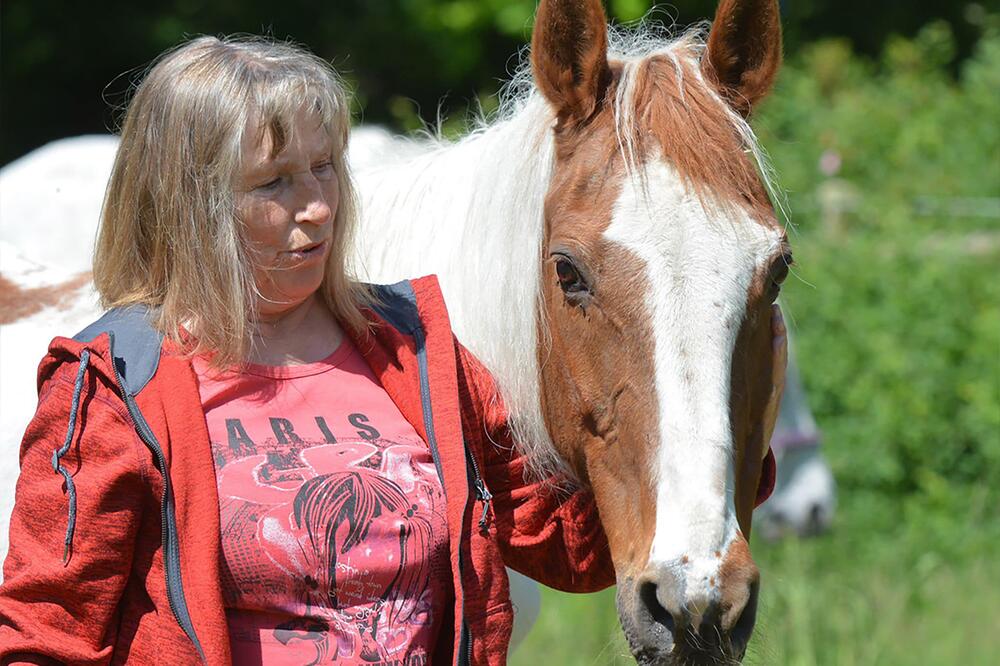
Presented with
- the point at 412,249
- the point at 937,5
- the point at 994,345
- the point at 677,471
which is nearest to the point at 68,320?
the point at 412,249

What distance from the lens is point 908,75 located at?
12617 mm

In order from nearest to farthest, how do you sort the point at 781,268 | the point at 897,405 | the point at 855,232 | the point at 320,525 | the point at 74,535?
the point at 74,535 < the point at 320,525 < the point at 781,268 < the point at 897,405 < the point at 855,232

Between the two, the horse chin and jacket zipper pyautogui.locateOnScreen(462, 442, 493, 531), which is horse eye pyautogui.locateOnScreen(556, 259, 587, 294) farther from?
the horse chin

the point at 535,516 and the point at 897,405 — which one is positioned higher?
the point at 535,516

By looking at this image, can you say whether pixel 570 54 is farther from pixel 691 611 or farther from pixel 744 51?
pixel 691 611

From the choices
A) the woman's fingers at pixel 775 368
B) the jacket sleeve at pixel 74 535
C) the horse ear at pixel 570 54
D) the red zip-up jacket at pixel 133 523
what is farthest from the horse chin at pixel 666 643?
the horse ear at pixel 570 54

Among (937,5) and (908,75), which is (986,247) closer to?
(908,75)

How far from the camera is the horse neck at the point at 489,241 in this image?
2348mm

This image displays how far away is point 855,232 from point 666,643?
8.26 m

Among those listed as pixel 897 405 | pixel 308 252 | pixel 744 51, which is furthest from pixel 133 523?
pixel 897 405

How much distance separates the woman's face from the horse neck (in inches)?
15.8

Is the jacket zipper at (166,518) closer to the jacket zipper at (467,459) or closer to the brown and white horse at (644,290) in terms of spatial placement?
the jacket zipper at (467,459)

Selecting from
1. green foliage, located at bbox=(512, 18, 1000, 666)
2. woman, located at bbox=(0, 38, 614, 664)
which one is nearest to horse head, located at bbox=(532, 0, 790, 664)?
woman, located at bbox=(0, 38, 614, 664)

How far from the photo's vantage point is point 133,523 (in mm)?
1845
